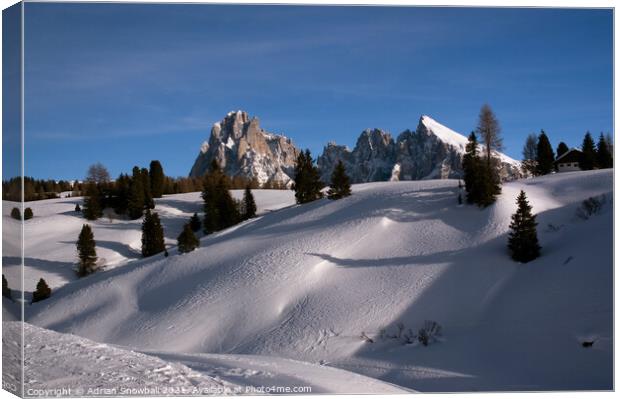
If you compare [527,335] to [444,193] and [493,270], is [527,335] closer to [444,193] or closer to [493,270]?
[493,270]

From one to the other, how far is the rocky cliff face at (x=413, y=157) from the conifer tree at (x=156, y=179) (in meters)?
22.5

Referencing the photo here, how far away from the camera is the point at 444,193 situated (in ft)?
100

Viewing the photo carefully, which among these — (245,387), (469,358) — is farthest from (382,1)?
(469,358)

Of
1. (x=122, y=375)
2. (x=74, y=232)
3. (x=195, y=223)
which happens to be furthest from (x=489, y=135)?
(x=74, y=232)

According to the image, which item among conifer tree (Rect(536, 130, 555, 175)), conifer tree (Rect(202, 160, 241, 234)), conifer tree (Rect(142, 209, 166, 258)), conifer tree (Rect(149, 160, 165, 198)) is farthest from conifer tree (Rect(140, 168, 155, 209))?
conifer tree (Rect(536, 130, 555, 175))

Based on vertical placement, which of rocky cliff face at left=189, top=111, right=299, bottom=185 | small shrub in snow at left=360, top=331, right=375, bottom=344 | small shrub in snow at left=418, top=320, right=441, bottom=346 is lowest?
small shrub in snow at left=360, top=331, right=375, bottom=344

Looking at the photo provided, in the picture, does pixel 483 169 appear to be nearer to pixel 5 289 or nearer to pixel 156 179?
pixel 5 289

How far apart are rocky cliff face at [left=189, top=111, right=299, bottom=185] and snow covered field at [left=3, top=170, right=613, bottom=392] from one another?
71.1 meters

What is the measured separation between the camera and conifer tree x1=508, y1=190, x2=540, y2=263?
21.0 m

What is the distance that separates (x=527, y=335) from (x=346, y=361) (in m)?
5.85

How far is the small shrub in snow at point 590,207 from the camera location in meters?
23.7

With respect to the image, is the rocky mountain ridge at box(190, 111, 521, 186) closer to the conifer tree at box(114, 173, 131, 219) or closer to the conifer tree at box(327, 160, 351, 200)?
the conifer tree at box(327, 160, 351, 200)

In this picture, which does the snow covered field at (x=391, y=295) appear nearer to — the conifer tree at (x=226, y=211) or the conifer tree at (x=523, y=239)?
the conifer tree at (x=523, y=239)

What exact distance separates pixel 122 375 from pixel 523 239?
693 inches
